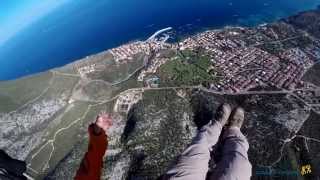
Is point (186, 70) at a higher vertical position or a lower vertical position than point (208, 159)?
lower

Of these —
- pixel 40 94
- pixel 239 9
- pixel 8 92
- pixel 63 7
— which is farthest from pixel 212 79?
pixel 63 7

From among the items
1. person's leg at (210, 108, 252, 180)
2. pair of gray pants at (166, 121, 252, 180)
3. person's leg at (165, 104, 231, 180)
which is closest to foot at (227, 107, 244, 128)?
person's leg at (165, 104, 231, 180)

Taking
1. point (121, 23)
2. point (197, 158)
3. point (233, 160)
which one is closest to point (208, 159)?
point (197, 158)

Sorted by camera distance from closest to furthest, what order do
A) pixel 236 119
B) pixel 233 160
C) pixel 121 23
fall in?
pixel 233 160 < pixel 236 119 < pixel 121 23

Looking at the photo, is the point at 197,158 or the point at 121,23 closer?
the point at 197,158

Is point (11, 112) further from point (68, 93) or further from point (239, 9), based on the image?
point (239, 9)

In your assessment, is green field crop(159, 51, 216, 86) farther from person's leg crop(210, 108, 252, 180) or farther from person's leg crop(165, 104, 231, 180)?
person's leg crop(210, 108, 252, 180)

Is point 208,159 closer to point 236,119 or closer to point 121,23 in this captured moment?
point 236,119
